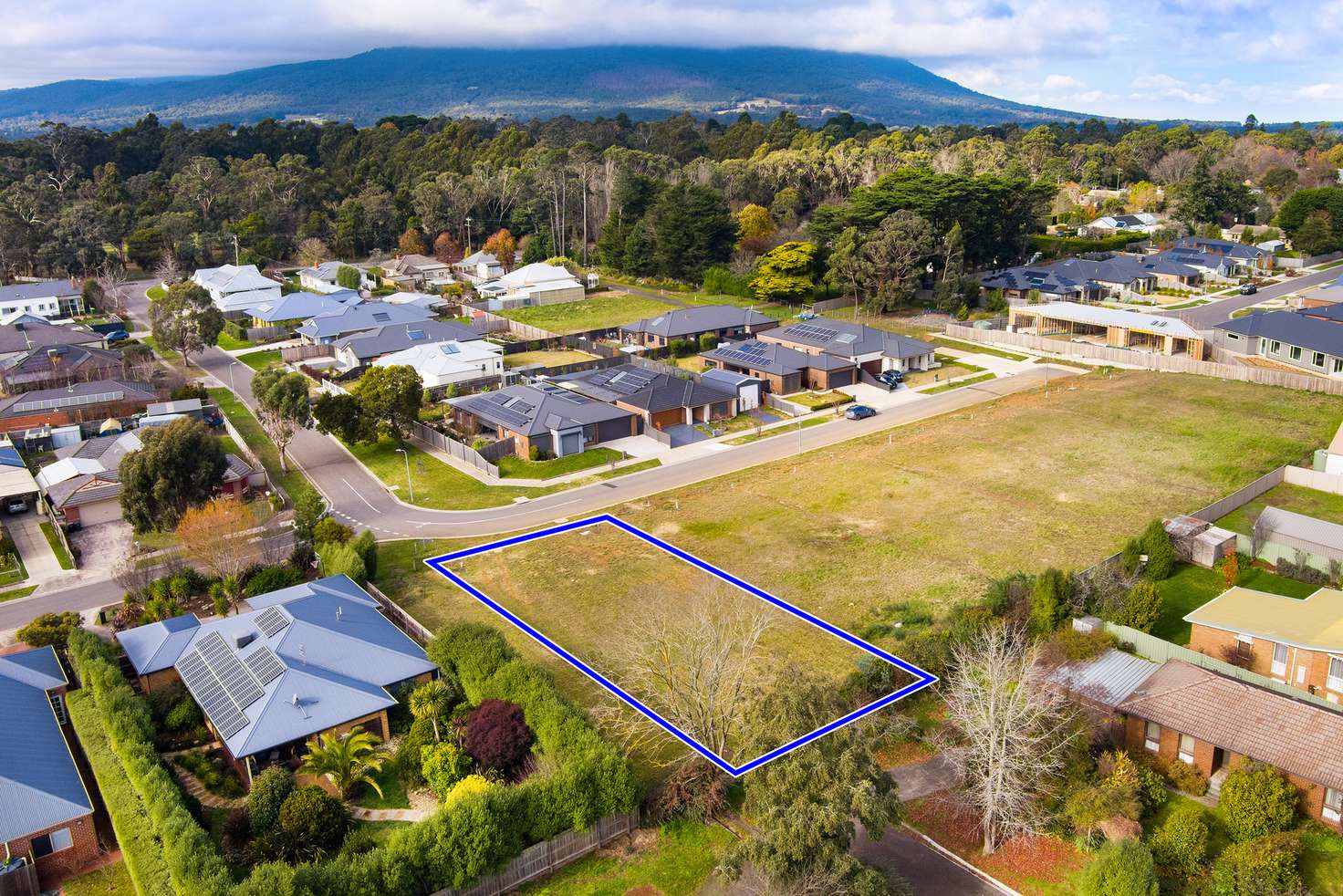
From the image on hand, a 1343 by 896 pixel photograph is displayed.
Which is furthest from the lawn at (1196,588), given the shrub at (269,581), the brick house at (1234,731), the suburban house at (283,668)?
the shrub at (269,581)

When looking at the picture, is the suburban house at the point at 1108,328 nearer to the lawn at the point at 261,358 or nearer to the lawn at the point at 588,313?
the lawn at the point at 588,313

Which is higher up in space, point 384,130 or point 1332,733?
point 384,130

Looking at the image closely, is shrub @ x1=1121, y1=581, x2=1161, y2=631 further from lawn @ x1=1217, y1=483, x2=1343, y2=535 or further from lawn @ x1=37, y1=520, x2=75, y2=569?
lawn @ x1=37, y1=520, x2=75, y2=569

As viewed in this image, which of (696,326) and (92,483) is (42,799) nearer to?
(92,483)

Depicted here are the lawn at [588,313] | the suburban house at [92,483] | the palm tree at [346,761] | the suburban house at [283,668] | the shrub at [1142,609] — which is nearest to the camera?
the palm tree at [346,761]

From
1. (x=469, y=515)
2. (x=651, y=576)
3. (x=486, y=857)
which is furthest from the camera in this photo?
(x=469, y=515)

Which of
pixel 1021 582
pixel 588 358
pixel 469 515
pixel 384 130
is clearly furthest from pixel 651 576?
pixel 384 130

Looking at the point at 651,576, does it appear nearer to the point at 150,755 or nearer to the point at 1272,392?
the point at 150,755
